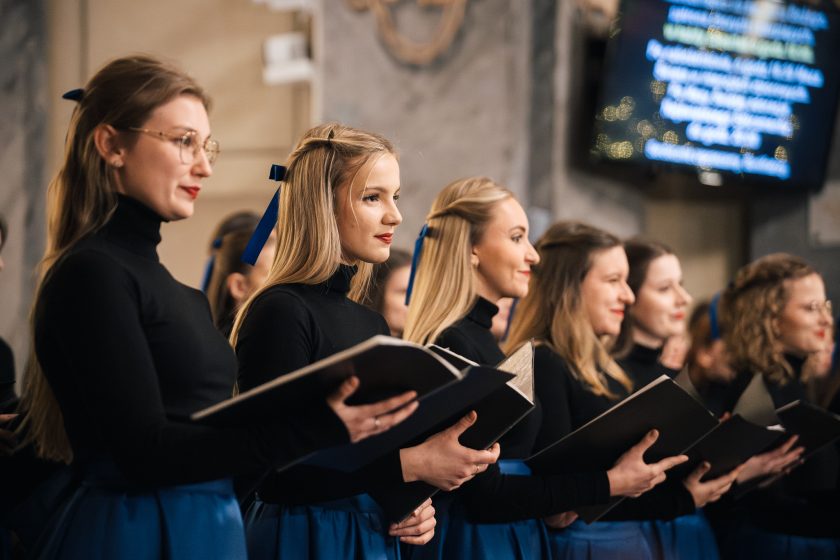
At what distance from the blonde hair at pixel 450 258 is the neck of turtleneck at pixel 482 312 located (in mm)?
18

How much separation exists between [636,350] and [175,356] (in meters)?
2.32

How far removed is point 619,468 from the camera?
2748mm

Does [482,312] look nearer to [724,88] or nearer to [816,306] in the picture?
[816,306]

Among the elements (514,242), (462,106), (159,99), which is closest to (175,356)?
(159,99)

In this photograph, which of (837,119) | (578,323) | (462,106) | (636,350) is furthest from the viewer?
(837,119)

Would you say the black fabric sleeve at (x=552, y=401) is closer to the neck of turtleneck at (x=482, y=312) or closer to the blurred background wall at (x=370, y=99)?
the neck of turtleneck at (x=482, y=312)

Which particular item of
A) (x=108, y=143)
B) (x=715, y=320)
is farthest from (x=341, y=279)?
(x=715, y=320)

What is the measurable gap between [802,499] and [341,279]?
7.60 feet

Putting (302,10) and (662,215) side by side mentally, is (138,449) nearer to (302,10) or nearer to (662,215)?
(302,10)

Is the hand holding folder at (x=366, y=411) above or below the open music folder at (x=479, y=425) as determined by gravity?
above

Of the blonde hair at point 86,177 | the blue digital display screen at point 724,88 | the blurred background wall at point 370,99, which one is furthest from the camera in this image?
the blue digital display screen at point 724,88

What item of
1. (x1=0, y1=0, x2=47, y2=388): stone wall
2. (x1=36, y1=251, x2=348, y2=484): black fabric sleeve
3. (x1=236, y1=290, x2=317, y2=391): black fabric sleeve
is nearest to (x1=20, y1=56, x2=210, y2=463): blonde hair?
(x1=36, y1=251, x2=348, y2=484): black fabric sleeve

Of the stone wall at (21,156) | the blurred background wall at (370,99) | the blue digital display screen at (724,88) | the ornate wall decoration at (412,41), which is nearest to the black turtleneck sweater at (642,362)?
the blurred background wall at (370,99)

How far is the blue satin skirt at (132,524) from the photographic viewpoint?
1.71 m
